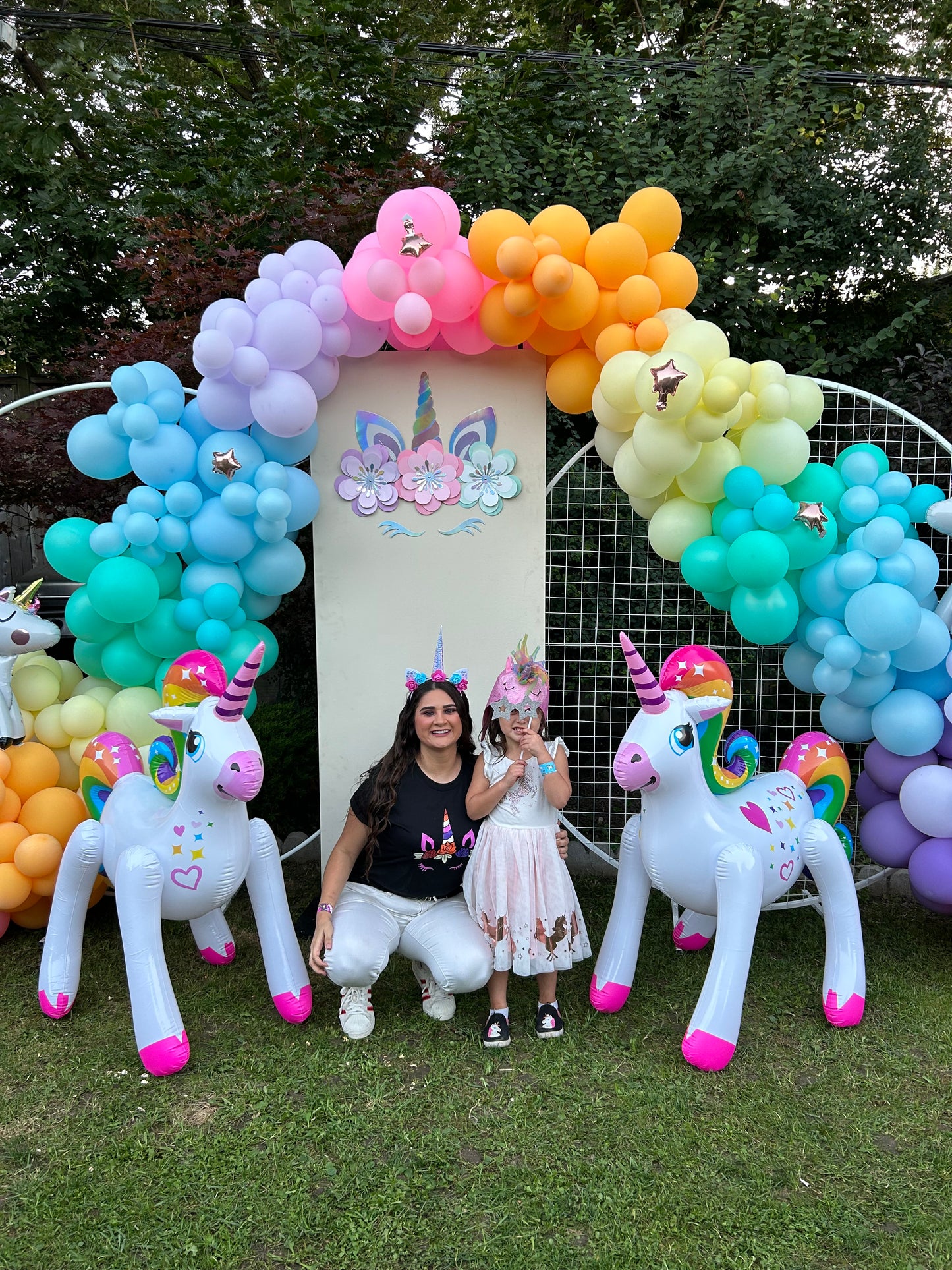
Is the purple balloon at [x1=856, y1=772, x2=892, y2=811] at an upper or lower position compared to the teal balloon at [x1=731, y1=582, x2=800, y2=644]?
lower

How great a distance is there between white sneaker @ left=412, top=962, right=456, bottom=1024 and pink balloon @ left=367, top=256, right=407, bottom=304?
96.7 inches

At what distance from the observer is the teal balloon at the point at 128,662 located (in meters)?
3.78

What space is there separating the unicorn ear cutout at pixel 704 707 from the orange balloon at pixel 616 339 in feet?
4.41

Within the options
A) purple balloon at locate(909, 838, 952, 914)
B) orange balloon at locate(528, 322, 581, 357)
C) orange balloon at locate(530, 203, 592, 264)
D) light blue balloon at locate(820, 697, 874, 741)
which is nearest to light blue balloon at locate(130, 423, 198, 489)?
orange balloon at locate(528, 322, 581, 357)

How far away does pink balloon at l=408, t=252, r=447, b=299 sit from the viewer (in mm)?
3609

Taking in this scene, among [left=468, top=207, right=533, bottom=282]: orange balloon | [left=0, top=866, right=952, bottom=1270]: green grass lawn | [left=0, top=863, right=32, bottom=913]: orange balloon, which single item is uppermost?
[left=468, top=207, right=533, bottom=282]: orange balloon

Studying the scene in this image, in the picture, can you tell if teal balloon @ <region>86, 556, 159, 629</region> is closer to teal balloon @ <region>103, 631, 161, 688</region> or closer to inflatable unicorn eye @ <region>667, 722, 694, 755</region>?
teal balloon @ <region>103, 631, 161, 688</region>

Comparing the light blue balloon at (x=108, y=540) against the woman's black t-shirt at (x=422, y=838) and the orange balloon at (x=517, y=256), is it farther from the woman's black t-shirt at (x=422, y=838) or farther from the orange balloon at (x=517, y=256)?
the orange balloon at (x=517, y=256)

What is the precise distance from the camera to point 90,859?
11.2ft

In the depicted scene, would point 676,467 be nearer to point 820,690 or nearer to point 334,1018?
point 820,690

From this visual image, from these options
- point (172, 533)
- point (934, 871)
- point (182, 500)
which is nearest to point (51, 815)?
point (172, 533)

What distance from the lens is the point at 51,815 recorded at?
3.78 m

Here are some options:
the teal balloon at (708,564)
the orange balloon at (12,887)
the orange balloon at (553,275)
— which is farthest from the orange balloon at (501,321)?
the orange balloon at (12,887)

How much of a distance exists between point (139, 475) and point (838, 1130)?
3184 millimetres
